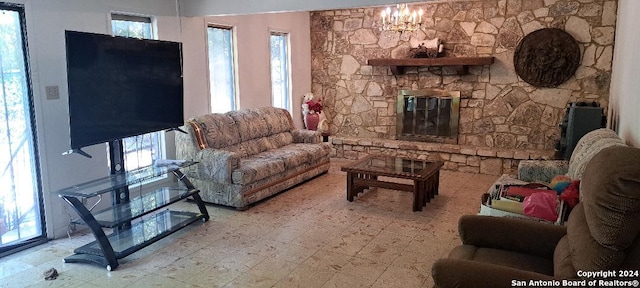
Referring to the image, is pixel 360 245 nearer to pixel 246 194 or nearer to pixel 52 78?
pixel 246 194

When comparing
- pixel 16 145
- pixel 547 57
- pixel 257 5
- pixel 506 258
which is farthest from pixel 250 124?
pixel 547 57

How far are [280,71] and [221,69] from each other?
1365mm

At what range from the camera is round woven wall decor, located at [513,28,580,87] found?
5.57 m

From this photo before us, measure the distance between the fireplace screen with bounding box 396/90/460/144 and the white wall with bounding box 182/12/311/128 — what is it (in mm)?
1690

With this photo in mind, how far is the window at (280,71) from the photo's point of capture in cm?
681

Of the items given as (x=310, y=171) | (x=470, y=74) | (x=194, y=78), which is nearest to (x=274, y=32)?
(x=194, y=78)

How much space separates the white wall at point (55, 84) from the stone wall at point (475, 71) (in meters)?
3.55

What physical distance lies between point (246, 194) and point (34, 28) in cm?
231

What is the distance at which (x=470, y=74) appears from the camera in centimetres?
625

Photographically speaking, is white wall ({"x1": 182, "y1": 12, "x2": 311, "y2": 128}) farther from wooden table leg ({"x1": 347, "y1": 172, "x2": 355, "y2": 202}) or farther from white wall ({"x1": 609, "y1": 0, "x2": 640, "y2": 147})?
white wall ({"x1": 609, "y1": 0, "x2": 640, "y2": 147})

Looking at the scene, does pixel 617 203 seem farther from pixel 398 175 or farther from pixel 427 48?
pixel 427 48

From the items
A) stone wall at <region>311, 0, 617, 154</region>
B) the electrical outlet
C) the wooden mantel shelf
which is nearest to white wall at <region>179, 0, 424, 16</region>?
stone wall at <region>311, 0, 617, 154</region>

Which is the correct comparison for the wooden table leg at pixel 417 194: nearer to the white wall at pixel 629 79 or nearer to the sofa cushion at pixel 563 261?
the white wall at pixel 629 79

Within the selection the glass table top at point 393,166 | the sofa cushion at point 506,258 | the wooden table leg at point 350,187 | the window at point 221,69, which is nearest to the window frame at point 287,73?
the window at point 221,69
